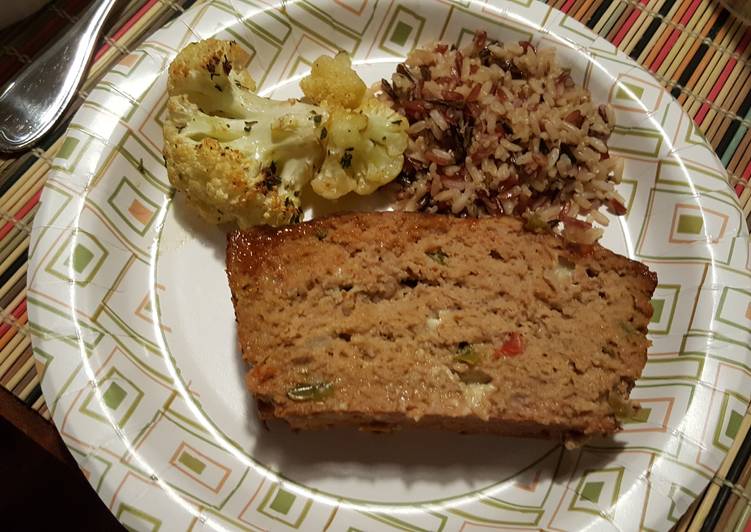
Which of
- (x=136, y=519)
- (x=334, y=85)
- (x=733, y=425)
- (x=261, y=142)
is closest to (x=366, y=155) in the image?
(x=334, y=85)

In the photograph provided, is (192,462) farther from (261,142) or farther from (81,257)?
(261,142)

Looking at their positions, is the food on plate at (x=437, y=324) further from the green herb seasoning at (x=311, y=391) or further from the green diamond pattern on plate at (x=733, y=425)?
the green diamond pattern on plate at (x=733, y=425)

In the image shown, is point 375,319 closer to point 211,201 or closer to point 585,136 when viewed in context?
point 211,201

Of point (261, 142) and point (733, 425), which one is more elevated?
point (261, 142)

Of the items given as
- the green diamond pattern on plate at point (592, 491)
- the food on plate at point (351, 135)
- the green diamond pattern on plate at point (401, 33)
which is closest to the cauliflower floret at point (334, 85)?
the food on plate at point (351, 135)

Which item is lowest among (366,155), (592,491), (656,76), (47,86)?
(592,491)

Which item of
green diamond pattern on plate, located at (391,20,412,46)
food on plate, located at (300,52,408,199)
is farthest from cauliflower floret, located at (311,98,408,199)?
green diamond pattern on plate, located at (391,20,412,46)
